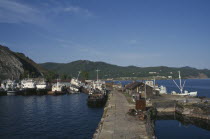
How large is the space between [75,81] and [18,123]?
117304 mm

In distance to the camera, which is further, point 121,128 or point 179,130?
point 179,130

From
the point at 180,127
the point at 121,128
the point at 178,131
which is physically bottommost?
the point at 178,131

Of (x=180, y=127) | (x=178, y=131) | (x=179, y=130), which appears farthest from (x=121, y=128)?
(x=180, y=127)

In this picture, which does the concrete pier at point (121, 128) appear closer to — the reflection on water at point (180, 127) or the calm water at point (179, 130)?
the calm water at point (179, 130)

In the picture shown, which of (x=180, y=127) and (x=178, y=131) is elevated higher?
(x=180, y=127)

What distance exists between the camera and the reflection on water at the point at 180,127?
127 ft

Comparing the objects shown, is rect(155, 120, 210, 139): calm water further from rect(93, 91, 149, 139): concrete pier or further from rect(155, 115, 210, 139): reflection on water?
rect(93, 91, 149, 139): concrete pier

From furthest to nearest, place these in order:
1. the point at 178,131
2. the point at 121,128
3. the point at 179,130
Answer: the point at 179,130 < the point at 178,131 < the point at 121,128

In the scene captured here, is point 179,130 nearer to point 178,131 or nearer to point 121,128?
point 178,131

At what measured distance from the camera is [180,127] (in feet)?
A: 144

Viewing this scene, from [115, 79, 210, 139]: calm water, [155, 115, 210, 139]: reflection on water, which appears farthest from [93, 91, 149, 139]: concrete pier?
[155, 115, 210, 139]: reflection on water

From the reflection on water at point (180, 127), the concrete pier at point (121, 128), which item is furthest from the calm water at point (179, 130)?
the concrete pier at point (121, 128)

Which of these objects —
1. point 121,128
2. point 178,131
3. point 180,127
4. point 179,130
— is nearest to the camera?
point 121,128

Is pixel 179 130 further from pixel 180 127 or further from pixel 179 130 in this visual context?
pixel 180 127
